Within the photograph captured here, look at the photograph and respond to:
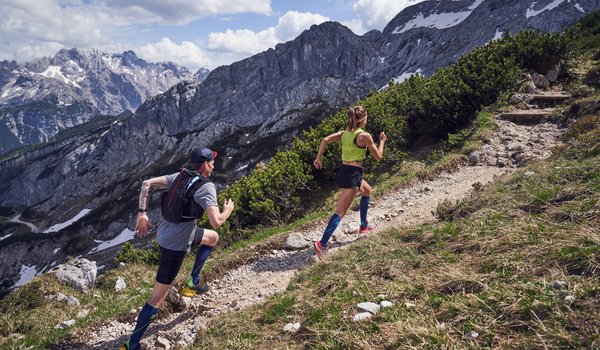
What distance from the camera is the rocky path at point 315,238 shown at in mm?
6626

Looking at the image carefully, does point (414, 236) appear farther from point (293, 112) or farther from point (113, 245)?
point (293, 112)

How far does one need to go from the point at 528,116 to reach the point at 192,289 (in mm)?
13873

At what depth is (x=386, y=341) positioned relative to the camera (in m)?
3.87

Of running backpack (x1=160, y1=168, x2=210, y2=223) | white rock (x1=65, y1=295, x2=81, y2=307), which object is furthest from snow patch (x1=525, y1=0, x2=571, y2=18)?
white rock (x1=65, y1=295, x2=81, y2=307)

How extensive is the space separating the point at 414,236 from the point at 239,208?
7.96 m

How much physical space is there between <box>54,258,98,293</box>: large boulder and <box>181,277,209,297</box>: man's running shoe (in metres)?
4.20

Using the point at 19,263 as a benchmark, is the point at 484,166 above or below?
above

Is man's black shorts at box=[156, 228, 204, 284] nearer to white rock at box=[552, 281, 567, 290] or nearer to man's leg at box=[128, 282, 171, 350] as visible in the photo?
man's leg at box=[128, 282, 171, 350]

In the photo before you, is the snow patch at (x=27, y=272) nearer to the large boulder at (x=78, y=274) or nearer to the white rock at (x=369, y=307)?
the large boulder at (x=78, y=274)

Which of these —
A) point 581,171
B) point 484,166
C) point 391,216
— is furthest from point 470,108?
point 581,171

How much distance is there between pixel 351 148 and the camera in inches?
307

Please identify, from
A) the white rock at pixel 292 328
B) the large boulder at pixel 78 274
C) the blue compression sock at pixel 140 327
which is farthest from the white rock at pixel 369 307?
the large boulder at pixel 78 274

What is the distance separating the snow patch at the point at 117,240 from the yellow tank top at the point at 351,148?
4216 inches

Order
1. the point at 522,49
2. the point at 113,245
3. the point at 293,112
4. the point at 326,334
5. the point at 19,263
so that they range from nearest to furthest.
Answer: the point at 326,334, the point at 522,49, the point at 113,245, the point at 19,263, the point at 293,112
